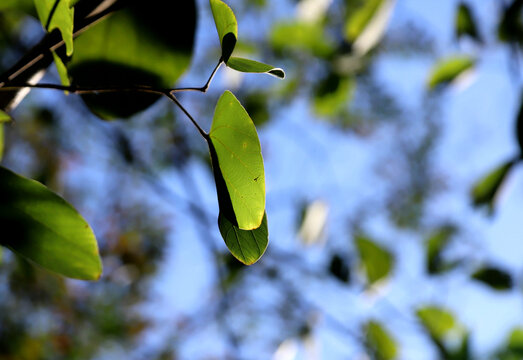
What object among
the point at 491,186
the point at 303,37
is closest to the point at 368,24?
the point at 303,37

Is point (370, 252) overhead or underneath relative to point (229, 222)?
underneath

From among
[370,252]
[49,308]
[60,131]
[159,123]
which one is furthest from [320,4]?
[49,308]

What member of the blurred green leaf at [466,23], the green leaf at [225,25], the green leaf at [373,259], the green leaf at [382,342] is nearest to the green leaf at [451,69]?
the blurred green leaf at [466,23]

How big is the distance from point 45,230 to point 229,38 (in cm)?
10

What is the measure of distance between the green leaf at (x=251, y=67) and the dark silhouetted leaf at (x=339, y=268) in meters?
0.43

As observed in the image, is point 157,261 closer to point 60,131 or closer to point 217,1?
point 60,131

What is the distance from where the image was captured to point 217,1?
0.16 metres

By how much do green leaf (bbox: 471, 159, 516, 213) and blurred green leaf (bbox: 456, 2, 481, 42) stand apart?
0.48ft

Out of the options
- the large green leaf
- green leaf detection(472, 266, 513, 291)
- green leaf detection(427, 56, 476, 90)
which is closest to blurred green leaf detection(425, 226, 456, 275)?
green leaf detection(472, 266, 513, 291)

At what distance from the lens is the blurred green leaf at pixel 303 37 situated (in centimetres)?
51

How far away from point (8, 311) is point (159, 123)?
1.03 meters

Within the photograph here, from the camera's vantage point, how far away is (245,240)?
171 millimetres

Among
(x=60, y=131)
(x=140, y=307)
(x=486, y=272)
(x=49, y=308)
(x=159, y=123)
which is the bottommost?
(x=140, y=307)

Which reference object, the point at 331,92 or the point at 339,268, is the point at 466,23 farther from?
the point at 339,268
